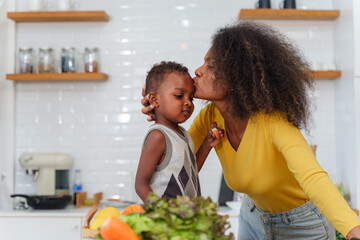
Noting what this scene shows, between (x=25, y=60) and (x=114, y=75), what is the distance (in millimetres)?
743

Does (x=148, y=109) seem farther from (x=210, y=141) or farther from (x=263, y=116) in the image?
(x=263, y=116)

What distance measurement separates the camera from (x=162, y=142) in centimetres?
171

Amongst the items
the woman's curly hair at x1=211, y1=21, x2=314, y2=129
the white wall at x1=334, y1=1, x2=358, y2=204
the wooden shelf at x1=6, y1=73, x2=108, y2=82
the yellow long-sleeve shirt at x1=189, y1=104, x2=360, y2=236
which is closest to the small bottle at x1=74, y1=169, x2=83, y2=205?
the wooden shelf at x1=6, y1=73, x2=108, y2=82

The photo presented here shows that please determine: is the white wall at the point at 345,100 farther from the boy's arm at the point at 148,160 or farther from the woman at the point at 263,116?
the boy's arm at the point at 148,160

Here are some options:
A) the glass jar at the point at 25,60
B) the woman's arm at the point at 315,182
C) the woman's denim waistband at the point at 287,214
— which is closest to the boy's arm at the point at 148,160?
the woman's arm at the point at 315,182

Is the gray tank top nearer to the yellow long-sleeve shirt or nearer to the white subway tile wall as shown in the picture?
the yellow long-sleeve shirt

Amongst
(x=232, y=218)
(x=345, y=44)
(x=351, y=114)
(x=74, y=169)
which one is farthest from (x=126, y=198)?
(x=345, y=44)

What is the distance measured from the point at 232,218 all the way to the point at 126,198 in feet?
3.04

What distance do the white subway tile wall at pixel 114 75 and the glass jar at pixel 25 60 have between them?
162 millimetres

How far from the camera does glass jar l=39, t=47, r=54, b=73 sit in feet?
13.2

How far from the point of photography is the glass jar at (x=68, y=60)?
4016 millimetres

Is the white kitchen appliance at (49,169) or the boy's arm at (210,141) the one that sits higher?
the boy's arm at (210,141)

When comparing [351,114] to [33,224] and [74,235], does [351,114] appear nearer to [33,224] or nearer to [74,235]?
[74,235]

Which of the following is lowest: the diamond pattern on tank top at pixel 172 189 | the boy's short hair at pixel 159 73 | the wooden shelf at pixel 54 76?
the diamond pattern on tank top at pixel 172 189
